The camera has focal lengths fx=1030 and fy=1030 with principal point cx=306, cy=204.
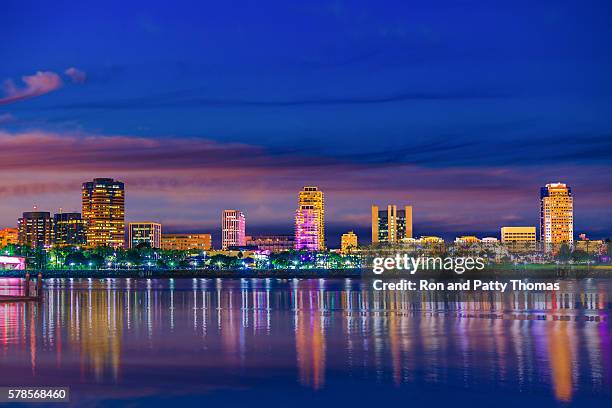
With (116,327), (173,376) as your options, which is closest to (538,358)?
(173,376)

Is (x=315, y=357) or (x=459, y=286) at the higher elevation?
(x=315, y=357)

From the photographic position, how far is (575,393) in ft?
89.5

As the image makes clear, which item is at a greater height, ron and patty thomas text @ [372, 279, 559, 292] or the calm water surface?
the calm water surface

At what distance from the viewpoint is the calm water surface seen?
2736 cm

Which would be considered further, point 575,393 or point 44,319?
point 44,319

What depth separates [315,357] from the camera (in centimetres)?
3619

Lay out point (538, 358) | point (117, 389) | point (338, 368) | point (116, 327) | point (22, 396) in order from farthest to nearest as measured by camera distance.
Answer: point (116, 327), point (538, 358), point (338, 368), point (117, 389), point (22, 396)

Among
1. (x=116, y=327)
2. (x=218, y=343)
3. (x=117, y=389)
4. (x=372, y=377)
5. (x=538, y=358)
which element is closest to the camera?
(x=117, y=389)

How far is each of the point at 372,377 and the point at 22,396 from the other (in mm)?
10228

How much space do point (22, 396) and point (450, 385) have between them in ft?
38.0

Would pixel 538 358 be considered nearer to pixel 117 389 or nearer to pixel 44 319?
pixel 117 389

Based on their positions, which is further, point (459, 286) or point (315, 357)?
point (459, 286)

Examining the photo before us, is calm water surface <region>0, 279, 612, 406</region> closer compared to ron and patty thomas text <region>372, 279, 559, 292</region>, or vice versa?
calm water surface <region>0, 279, 612, 406</region>

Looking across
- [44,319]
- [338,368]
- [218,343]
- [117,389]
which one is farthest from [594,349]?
[44,319]
